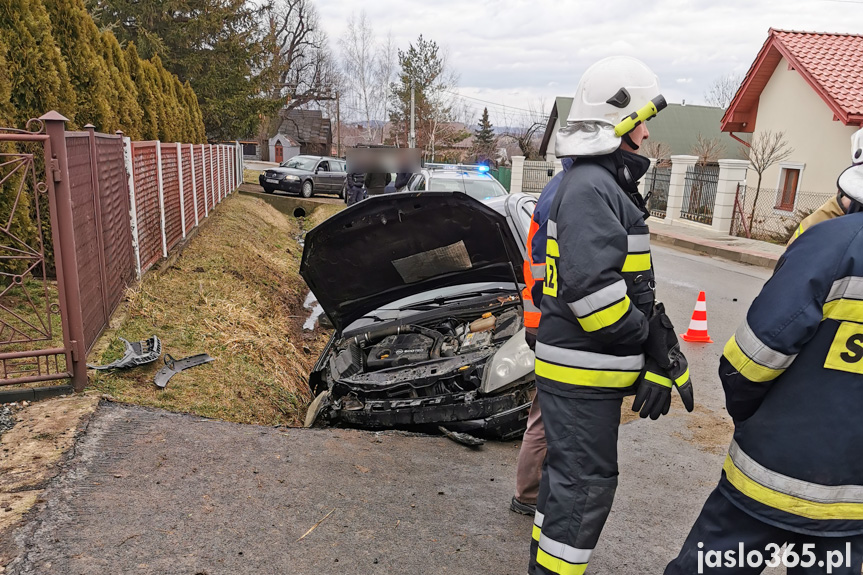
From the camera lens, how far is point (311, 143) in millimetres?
58656

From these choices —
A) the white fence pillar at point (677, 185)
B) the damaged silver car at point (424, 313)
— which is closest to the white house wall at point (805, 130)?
the white fence pillar at point (677, 185)

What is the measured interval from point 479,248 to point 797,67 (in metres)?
15.6

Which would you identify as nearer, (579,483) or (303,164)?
(579,483)

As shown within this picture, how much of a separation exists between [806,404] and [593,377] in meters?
0.67

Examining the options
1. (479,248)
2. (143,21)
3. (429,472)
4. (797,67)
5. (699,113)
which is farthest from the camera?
(699,113)

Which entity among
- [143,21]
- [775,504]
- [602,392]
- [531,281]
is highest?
[143,21]

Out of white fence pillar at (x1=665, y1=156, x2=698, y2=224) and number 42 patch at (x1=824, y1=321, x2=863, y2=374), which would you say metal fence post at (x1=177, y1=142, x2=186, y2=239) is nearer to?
number 42 patch at (x1=824, y1=321, x2=863, y2=374)

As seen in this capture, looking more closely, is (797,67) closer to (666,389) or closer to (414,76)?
(666,389)

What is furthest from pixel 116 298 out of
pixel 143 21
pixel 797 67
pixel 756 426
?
pixel 143 21

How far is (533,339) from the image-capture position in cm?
309

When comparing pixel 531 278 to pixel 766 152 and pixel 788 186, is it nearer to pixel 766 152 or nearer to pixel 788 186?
pixel 788 186

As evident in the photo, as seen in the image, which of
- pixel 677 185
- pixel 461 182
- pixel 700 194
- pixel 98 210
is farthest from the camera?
pixel 677 185

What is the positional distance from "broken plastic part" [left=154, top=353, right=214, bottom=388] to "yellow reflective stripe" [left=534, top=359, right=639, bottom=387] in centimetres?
317

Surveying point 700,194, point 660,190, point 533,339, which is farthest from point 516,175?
point 533,339
